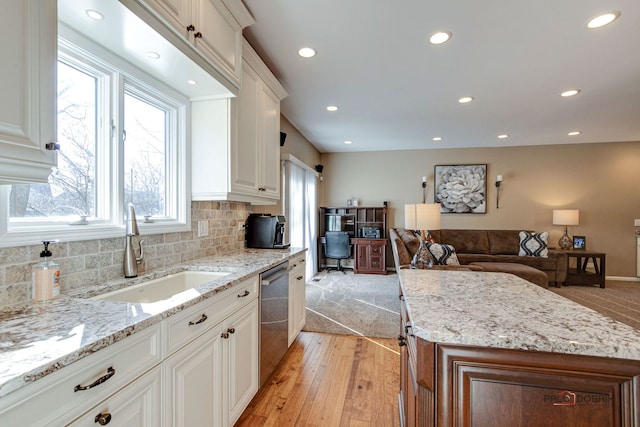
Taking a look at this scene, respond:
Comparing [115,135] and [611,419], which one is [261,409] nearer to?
[611,419]

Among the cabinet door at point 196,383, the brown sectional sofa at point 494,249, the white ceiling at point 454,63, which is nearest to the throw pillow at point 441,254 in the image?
the brown sectional sofa at point 494,249

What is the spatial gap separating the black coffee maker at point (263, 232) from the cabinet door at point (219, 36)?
129cm

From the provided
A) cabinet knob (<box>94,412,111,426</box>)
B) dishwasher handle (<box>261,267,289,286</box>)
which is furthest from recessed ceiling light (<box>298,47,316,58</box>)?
cabinet knob (<box>94,412,111,426</box>)

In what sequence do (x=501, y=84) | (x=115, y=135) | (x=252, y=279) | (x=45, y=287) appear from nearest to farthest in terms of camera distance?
1. (x=45, y=287)
2. (x=115, y=135)
3. (x=252, y=279)
4. (x=501, y=84)

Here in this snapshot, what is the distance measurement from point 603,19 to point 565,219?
4.32 meters

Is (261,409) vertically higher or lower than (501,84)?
lower

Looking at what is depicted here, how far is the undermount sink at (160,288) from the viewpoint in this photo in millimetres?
1376

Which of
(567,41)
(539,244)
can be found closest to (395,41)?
(567,41)

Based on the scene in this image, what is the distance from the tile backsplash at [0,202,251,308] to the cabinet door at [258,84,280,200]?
38 cm

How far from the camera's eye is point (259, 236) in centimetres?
277

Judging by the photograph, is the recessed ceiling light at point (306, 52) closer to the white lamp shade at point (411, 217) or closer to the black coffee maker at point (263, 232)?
the black coffee maker at point (263, 232)

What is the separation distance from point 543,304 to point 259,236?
2228 mm

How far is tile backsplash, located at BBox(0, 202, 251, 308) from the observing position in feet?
3.43

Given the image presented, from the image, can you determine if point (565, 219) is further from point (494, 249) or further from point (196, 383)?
point (196, 383)
